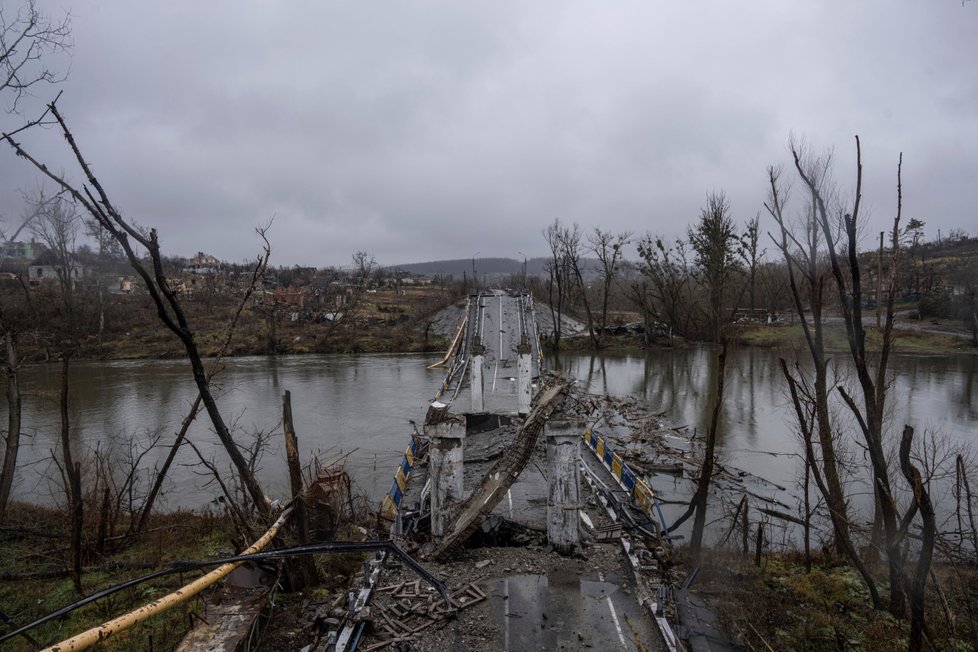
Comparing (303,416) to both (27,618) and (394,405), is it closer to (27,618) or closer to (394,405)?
(394,405)

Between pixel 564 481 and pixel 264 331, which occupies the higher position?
pixel 264 331

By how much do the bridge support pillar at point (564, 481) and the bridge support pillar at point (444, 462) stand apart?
139 centimetres

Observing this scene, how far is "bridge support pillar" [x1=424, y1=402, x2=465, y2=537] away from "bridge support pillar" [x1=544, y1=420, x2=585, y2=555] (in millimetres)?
1387

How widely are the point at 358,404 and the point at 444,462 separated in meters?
18.8

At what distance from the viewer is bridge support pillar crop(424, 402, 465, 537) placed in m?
8.49

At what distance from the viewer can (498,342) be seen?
26734 mm

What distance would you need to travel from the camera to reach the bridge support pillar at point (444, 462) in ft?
27.9

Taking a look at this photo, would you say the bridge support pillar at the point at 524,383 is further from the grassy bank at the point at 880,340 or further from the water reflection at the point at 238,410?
the grassy bank at the point at 880,340

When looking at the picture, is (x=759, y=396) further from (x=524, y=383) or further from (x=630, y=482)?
(x=630, y=482)

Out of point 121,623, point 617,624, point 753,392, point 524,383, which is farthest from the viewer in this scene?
point 753,392

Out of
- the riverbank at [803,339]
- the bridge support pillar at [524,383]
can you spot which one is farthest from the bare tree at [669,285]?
the bridge support pillar at [524,383]

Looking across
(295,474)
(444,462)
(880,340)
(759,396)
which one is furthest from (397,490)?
(880,340)

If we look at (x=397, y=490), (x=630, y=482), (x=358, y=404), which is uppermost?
(x=397, y=490)

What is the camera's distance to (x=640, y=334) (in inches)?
1870
